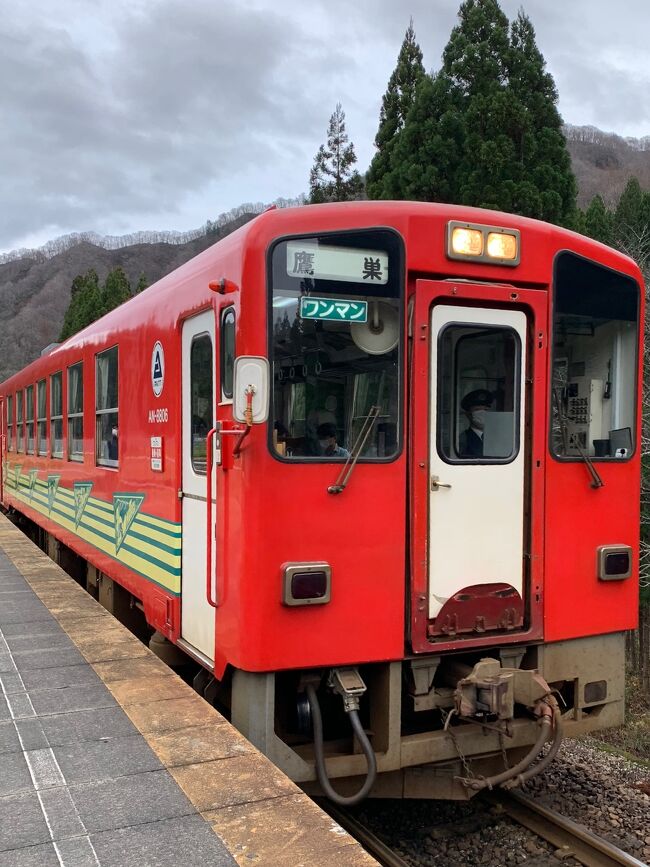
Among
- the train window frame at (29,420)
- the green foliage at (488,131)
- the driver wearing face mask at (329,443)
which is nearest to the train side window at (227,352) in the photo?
the driver wearing face mask at (329,443)

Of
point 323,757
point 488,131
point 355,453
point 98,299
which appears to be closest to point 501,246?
point 355,453

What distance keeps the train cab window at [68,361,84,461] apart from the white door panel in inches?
185

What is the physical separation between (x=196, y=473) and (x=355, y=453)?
113cm

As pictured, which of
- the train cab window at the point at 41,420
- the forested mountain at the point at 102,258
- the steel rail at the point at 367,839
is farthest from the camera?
the forested mountain at the point at 102,258

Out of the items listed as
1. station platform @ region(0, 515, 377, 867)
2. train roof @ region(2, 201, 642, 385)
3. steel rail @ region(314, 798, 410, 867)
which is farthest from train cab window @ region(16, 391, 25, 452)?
steel rail @ region(314, 798, 410, 867)

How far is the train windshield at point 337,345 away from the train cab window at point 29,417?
8.23 meters

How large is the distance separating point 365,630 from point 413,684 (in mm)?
470

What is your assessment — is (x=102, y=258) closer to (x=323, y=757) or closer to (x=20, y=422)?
(x=20, y=422)

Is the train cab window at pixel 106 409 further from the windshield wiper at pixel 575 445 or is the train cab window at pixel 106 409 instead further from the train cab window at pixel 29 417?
the train cab window at pixel 29 417

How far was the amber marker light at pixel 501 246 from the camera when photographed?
4.06 meters

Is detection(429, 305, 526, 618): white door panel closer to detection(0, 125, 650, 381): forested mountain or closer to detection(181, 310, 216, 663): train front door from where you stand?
detection(181, 310, 216, 663): train front door

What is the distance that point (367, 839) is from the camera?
4238 mm

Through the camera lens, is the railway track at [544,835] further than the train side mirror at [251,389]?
Yes

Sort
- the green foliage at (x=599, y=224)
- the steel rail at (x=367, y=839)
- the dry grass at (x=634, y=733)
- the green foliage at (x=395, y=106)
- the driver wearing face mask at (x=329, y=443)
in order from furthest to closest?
the green foliage at (x=599, y=224), the green foliage at (x=395, y=106), the dry grass at (x=634, y=733), the steel rail at (x=367, y=839), the driver wearing face mask at (x=329, y=443)
